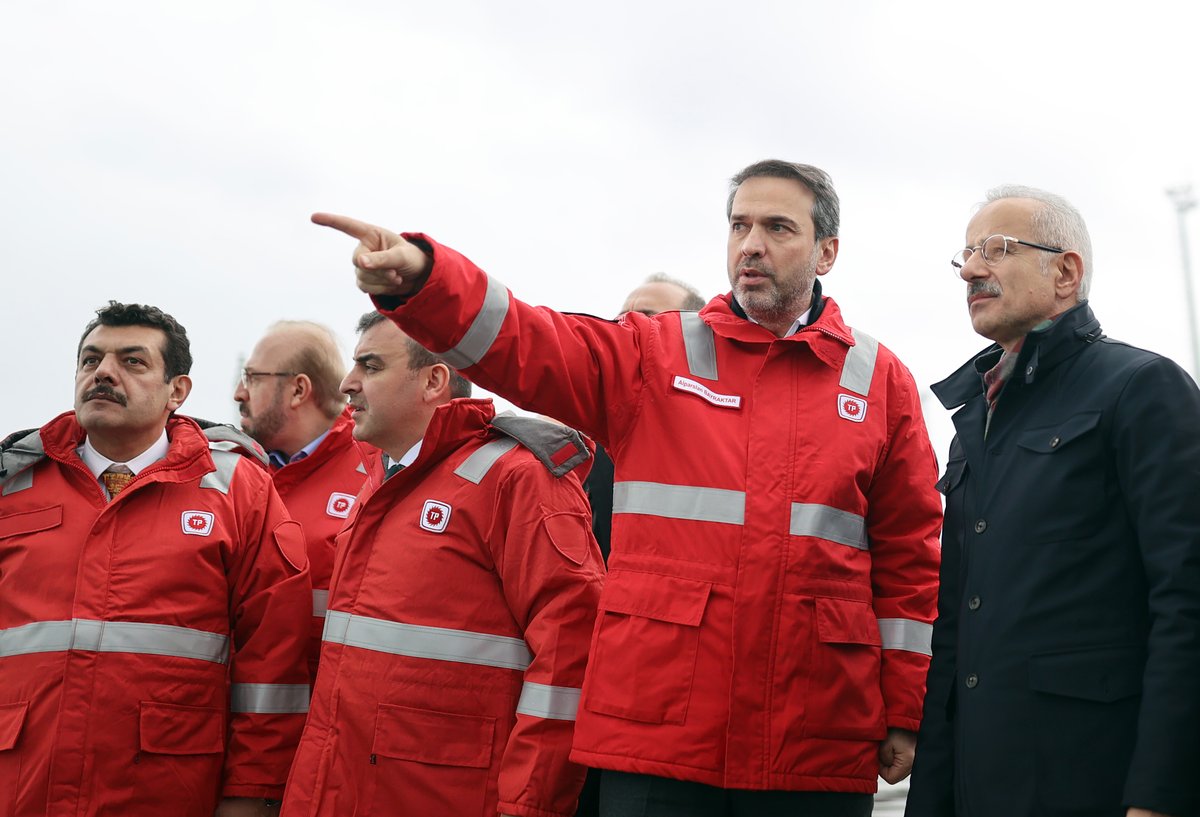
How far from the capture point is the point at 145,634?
14.0 ft

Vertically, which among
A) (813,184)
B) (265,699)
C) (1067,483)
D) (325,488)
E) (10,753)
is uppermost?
(813,184)

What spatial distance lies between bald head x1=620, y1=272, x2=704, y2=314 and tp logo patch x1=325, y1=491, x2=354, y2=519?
1.58m

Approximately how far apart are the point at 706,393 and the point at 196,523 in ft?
6.50

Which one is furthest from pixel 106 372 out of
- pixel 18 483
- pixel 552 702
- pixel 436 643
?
pixel 552 702

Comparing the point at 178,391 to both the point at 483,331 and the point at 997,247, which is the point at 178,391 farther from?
the point at 997,247

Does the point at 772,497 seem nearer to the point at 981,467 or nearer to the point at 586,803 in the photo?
the point at 981,467

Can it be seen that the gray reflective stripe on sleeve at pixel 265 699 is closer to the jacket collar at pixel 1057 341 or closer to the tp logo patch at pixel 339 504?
the tp logo patch at pixel 339 504

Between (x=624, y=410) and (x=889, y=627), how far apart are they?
1.06m

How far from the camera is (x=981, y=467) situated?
3514 millimetres

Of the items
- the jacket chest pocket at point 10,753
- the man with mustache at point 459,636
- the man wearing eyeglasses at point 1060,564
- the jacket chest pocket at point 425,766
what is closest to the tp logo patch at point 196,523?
the man with mustache at point 459,636

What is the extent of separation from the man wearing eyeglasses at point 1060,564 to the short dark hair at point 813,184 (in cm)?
62

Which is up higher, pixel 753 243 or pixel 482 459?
pixel 753 243

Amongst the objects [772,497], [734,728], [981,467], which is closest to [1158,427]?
[981,467]

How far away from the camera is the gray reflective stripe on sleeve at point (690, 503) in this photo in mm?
3574
